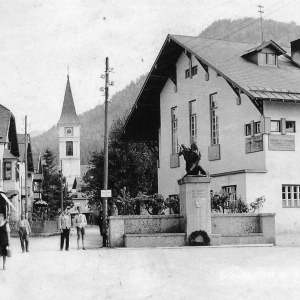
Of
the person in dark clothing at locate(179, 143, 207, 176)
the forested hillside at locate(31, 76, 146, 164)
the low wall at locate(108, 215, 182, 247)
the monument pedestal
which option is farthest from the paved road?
the forested hillside at locate(31, 76, 146, 164)

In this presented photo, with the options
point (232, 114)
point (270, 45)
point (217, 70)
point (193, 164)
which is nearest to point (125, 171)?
point (232, 114)

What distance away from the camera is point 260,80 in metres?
28.3

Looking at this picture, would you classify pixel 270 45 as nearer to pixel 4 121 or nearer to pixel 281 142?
pixel 281 142

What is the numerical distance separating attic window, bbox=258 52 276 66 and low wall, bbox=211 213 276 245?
1043cm

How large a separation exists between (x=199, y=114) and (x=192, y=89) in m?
1.47

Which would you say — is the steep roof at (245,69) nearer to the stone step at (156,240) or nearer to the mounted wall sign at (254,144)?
the mounted wall sign at (254,144)

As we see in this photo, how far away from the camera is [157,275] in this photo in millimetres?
13219

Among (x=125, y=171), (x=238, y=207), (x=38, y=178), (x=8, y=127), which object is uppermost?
(x=8, y=127)

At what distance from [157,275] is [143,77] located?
101681 mm

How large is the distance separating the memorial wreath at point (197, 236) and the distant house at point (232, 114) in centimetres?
570

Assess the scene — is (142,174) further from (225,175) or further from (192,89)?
(225,175)

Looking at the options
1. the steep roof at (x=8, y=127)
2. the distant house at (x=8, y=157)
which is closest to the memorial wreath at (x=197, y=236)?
the steep roof at (x=8, y=127)

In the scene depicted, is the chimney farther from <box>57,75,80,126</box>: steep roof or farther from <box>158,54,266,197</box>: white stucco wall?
<box>57,75,80,126</box>: steep roof

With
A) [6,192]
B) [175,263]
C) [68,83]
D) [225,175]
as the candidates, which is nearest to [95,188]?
[6,192]
